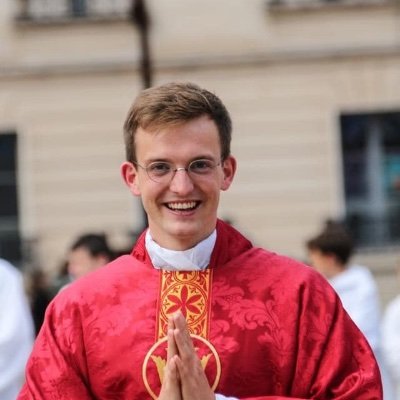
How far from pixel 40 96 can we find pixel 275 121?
2.76m

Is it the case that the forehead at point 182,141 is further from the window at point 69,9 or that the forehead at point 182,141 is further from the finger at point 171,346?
the window at point 69,9

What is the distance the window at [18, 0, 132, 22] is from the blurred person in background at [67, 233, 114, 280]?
10385 mm

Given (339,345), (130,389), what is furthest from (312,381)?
(130,389)

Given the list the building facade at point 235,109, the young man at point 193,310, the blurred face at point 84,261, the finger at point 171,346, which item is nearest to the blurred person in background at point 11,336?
Answer: the blurred face at point 84,261

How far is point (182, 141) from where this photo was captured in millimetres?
3984

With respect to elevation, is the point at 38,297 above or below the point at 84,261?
below

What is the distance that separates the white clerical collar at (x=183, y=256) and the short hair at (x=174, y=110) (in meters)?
0.22

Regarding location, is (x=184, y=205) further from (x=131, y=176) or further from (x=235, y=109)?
(x=235, y=109)

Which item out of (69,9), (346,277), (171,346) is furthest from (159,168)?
(69,9)

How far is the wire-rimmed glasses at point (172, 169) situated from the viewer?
13.0 feet

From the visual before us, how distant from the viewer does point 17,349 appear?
7137mm

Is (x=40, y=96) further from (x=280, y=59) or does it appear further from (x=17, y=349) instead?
(x=17, y=349)

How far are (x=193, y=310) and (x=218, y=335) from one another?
113 mm

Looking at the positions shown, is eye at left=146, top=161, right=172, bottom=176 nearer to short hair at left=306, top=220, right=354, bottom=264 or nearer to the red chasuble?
the red chasuble
